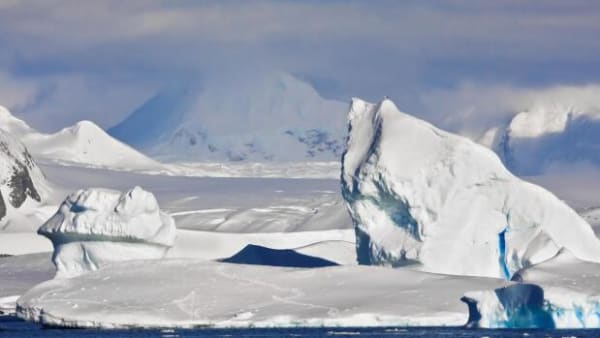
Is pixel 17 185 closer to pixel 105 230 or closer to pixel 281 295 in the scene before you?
pixel 105 230

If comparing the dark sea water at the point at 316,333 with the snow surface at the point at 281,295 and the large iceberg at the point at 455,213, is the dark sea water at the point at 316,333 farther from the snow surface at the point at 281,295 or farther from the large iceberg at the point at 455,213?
the large iceberg at the point at 455,213

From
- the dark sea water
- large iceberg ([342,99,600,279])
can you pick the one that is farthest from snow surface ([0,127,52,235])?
the dark sea water

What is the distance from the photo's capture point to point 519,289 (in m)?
67.8

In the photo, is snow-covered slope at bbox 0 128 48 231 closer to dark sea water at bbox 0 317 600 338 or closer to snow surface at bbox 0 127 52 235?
snow surface at bbox 0 127 52 235

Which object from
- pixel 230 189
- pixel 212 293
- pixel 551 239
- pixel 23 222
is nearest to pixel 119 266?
pixel 212 293

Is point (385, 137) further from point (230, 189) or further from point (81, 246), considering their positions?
point (230, 189)

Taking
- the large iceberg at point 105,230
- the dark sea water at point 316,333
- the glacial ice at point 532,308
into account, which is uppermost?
the large iceberg at point 105,230

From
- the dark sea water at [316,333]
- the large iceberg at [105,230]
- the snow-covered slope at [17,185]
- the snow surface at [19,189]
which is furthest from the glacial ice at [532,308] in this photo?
the snow-covered slope at [17,185]

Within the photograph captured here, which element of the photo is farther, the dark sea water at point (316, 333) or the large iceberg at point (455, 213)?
the large iceberg at point (455, 213)

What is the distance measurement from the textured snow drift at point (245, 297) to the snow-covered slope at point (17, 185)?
7824 cm

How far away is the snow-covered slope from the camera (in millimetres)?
156125

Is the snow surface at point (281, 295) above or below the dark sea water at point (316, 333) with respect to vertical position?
above

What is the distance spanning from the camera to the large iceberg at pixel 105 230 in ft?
267

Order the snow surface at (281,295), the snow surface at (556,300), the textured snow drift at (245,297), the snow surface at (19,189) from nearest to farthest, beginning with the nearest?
the snow surface at (556,300), the snow surface at (281,295), the textured snow drift at (245,297), the snow surface at (19,189)
